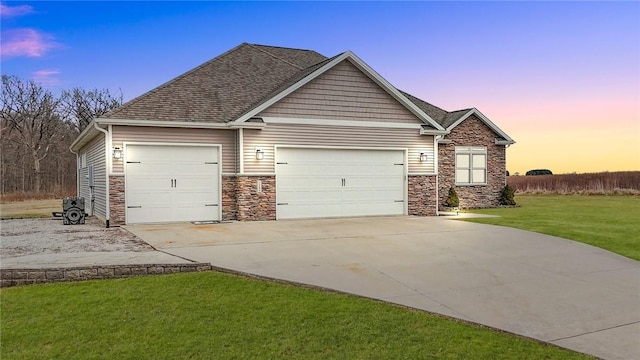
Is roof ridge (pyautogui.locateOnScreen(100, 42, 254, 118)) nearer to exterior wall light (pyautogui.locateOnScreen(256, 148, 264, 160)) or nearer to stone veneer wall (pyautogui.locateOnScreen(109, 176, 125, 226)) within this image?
Result: stone veneer wall (pyautogui.locateOnScreen(109, 176, 125, 226))

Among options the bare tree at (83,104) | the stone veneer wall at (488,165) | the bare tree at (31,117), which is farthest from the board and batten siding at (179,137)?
the bare tree at (83,104)

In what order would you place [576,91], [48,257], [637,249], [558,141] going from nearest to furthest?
[48,257], [637,249], [576,91], [558,141]

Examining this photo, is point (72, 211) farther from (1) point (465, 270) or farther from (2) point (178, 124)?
(1) point (465, 270)

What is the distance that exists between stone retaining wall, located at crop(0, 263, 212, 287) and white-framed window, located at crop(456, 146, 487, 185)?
1600 centimetres

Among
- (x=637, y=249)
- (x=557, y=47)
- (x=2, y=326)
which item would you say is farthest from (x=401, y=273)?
(x=557, y=47)

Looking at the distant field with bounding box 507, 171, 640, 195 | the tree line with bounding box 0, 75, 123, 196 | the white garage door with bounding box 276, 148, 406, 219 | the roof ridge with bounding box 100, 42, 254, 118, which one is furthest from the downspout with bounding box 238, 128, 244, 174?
the tree line with bounding box 0, 75, 123, 196

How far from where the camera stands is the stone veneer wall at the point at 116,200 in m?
12.3

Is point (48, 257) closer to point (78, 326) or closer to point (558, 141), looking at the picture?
point (78, 326)

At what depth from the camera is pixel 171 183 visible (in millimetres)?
13086

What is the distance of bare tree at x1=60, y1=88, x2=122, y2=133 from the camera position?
127 feet

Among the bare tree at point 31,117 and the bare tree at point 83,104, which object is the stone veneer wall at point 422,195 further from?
the bare tree at point 31,117

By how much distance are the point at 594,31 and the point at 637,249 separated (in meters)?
8.94

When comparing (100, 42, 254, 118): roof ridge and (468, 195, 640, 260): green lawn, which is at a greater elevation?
(100, 42, 254, 118): roof ridge

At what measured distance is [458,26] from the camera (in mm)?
15930
